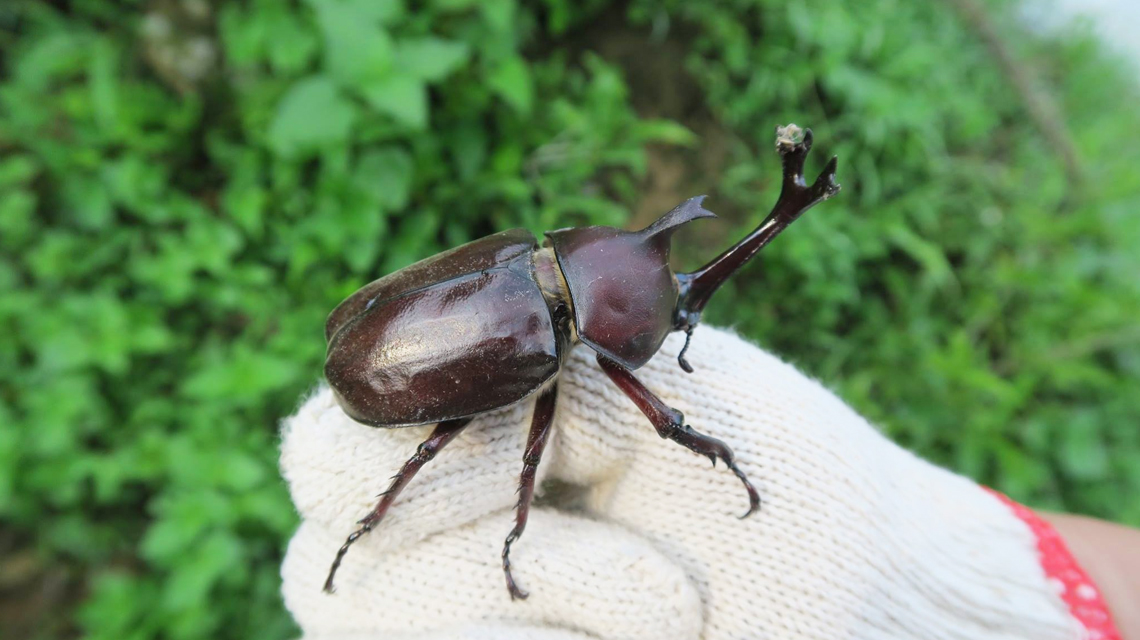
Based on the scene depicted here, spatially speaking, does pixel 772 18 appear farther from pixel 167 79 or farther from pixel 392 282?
pixel 167 79

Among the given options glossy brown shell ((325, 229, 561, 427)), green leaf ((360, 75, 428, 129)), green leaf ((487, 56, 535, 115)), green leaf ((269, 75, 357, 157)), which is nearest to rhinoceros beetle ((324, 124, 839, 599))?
glossy brown shell ((325, 229, 561, 427))

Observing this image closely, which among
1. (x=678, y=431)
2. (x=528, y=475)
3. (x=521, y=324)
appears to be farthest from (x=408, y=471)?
(x=678, y=431)

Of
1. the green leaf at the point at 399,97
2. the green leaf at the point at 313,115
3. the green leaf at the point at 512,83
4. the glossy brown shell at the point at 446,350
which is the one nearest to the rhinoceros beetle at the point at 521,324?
the glossy brown shell at the point at 446,350

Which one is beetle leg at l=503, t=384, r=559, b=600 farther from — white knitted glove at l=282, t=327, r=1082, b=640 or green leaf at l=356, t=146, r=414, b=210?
green leaf at l=356, t=146, r=414, b=210

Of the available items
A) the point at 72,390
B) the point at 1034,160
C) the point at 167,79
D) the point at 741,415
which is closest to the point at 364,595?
the point at 741,415

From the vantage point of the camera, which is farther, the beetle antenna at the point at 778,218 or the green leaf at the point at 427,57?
the green leaf at the point at 427,57

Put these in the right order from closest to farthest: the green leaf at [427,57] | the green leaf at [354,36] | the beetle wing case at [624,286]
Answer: the beetle wing case at [624,286] < the green leaf at [354,36] < the green leaf at [427,57]

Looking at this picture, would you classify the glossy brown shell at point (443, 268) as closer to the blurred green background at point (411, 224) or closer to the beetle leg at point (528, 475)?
the beetle leg at point (528, 475)
